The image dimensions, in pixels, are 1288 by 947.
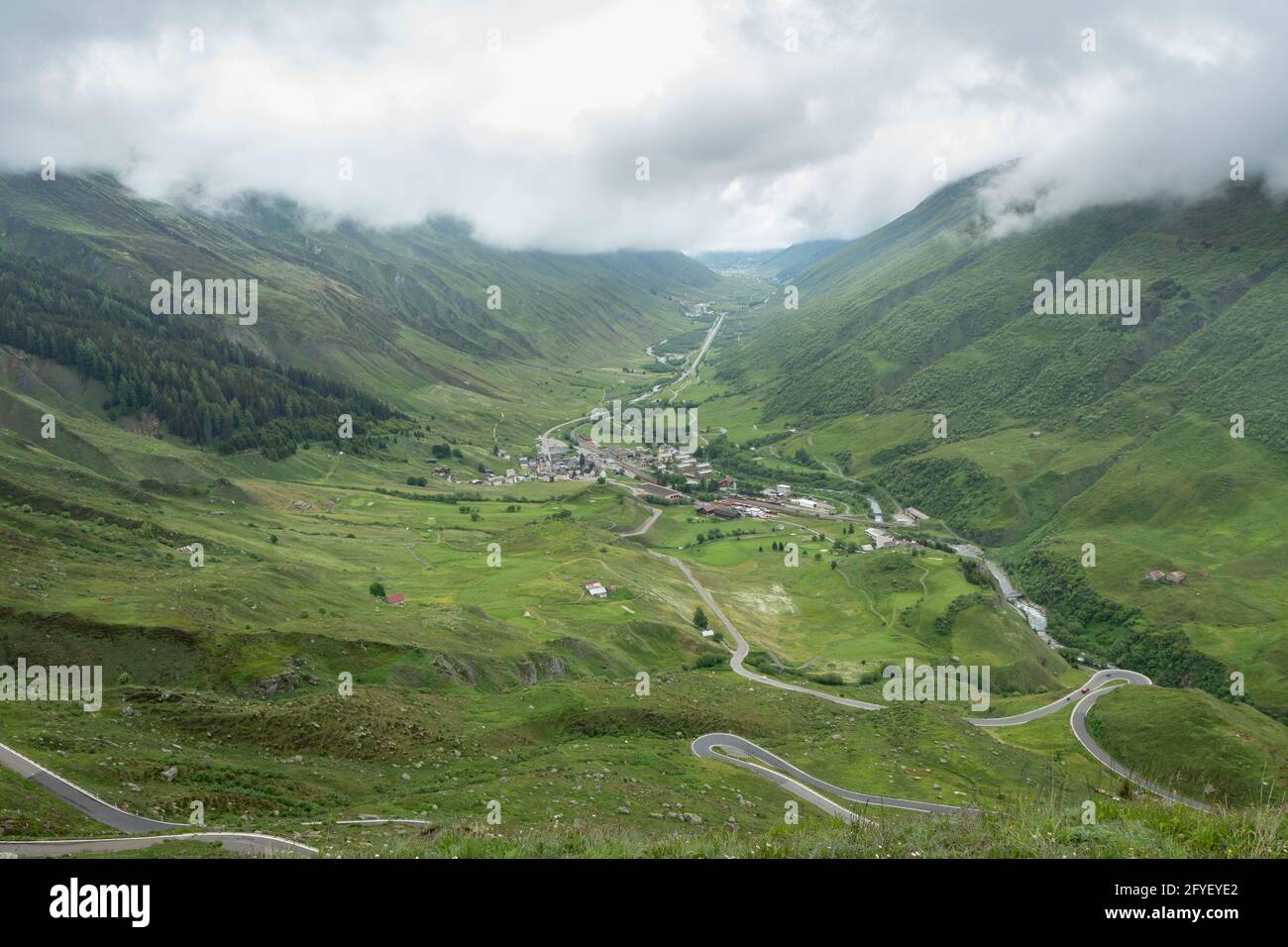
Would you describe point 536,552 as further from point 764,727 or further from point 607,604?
point 764,727

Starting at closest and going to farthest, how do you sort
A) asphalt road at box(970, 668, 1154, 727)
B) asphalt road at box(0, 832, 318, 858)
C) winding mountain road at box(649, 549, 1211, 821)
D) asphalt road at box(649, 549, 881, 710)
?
asphalt road at box(0, 832, 318, 858), winding mountain road at box(649, 549, 1211, 821), asphalt road at box(649, 549, 881, 710), asphalt road at box(970, 668, 1154, 727)

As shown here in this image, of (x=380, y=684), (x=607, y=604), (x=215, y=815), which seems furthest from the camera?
(x=607, y=604)

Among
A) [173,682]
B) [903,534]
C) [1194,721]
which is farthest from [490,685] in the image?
[903,534]

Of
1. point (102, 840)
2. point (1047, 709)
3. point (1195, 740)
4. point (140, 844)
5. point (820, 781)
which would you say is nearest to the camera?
point (140, 844)

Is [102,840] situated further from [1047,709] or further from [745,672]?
[1047,709]

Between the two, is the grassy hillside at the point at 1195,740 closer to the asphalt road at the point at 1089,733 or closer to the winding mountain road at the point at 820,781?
the asphalt road at the point at 1089,733

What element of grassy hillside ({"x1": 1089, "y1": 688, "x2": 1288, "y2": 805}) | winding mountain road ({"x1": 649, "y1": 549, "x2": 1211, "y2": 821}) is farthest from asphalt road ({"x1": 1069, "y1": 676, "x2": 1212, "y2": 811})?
grassy hillside ({"x1": 1089, "y1": 688, "x2": 1288, "y2": 805})

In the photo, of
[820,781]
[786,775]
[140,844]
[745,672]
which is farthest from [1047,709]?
[140,844]

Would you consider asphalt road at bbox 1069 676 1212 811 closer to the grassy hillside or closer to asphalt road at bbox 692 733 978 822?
the grassy hillside

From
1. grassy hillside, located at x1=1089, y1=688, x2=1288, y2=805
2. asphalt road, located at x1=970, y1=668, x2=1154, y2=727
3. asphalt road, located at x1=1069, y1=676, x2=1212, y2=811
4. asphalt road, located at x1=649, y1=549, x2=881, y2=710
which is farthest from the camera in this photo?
asphalt road, located at x1=970, y1=668, x2=1154, y2=727

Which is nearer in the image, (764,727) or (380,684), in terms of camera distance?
(380,684)
